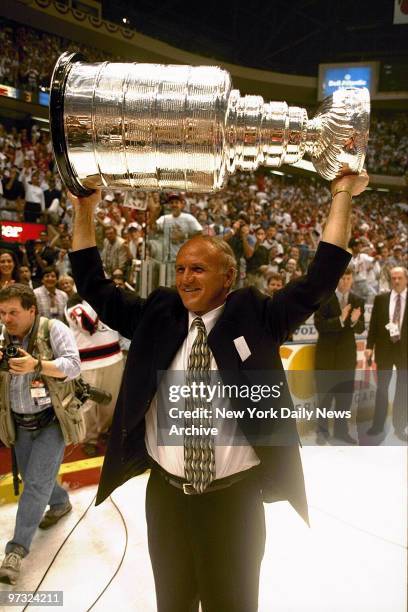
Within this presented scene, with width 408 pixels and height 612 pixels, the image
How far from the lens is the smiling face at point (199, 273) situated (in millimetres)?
1259

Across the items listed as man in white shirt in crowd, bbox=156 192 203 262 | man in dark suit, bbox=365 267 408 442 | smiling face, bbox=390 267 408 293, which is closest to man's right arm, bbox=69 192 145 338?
man in white shirt in crowd, bbox=156 192 203 262

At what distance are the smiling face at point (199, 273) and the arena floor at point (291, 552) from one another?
1.54m

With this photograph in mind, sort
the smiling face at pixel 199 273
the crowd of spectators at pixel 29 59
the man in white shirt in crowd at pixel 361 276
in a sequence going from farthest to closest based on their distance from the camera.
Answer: the man in white shirt in crowd at pixel 361 276
the crowd of spectators at pixel 29 59
the smiling face at pixel 199 273

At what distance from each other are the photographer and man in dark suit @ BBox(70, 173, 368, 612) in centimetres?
89

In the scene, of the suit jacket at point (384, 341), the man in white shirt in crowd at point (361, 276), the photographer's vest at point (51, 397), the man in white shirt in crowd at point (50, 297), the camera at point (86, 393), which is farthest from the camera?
the man in white shirt in crowd at point (361, 276)

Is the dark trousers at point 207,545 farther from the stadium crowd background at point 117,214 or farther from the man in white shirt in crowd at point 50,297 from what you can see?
the man in white shirt in crowd at point 50,297

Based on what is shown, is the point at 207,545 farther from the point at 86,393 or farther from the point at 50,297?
the point at 50,297

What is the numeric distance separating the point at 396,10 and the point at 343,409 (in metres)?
2.47

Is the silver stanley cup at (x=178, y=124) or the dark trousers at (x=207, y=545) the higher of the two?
the silver stanley cup at (x=178, y=124)

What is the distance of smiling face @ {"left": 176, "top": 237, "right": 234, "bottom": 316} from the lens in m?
1.26

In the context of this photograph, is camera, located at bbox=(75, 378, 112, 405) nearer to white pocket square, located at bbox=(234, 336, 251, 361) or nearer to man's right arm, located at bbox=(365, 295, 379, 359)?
white pocket square, located at bbox=(234, 336, 251, 361)

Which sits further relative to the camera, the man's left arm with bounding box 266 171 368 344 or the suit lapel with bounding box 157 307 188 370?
the suit lapel with bounding box 157 307 188 370

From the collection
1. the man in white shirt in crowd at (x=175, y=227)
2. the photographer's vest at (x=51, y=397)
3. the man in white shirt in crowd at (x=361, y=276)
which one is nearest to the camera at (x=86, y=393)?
the photographer's vest at (x=51, y=397)

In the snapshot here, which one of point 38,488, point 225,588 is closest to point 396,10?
point 225,588
